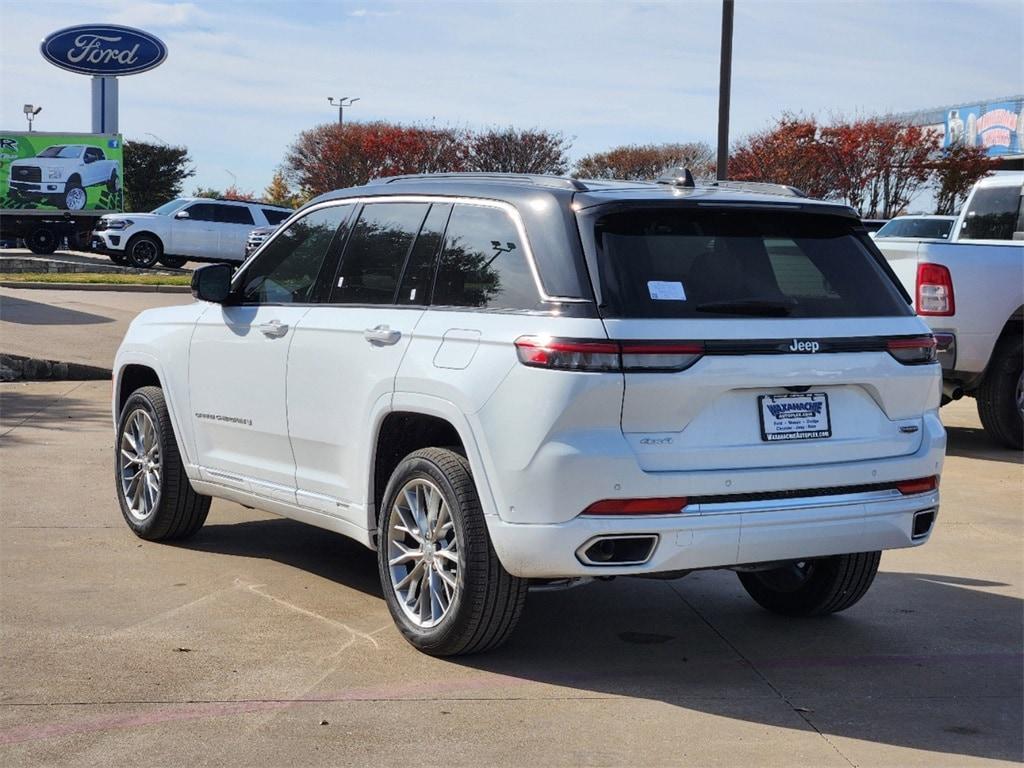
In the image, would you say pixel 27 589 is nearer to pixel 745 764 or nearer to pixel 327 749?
pixel 327 749

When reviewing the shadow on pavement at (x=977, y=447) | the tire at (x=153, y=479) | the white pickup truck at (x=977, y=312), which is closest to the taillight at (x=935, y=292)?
the white pickup truck at (x=977, y=312)

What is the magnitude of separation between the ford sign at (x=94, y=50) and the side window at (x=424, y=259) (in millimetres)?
43070

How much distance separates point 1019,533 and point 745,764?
427 centimetres

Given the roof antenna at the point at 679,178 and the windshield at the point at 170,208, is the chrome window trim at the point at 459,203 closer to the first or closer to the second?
the roof antenna at the point at 679,178

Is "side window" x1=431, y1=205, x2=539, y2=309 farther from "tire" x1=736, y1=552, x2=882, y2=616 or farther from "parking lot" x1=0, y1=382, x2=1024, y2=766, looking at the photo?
"tire" x1=736, y1=552, x2=882, y2=616

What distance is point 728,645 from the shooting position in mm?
5812

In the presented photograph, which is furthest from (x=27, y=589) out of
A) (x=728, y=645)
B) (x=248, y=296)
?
(x=728, y=645)

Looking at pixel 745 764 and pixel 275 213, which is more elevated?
pixel 275 213

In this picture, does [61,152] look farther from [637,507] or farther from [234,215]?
[637,507]

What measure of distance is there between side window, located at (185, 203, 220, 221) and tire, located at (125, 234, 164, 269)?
1012 mm

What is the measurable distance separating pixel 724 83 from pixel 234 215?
1483cm

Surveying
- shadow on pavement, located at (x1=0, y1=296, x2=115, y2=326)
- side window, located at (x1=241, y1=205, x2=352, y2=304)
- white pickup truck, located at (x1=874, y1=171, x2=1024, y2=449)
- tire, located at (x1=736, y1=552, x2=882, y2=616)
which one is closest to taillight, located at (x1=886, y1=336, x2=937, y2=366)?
tire, located at (x1=736, y1=552, x2=882, y2=616)

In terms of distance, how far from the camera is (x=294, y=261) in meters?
6.61

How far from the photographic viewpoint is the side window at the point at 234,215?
33562mm
